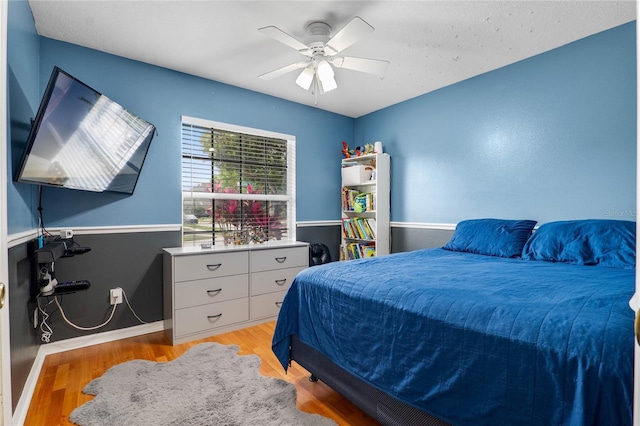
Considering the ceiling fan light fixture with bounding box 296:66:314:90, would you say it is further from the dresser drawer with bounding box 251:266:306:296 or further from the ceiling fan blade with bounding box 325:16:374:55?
the dresser drawer with bounding box 251:266:306:296

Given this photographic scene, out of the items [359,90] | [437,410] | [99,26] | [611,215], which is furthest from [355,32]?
[611,215]

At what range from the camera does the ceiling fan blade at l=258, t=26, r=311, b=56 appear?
1.93 metres

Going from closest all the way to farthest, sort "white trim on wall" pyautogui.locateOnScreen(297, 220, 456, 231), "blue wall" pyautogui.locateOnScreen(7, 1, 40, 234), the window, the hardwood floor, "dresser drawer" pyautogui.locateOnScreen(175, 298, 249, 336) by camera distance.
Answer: "blue wall" pyautogui.locateOnScreen(7, 1, 40, 234) → the hardwood floor → "dresser drawer" pyautogui.locateOnScreen(175, 298, 249, 336) → the window → "white trim on wall" pyautogui.locateOnScreen(297, 220, 456, 231)

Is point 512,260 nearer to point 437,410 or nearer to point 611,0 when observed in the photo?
point 437,410

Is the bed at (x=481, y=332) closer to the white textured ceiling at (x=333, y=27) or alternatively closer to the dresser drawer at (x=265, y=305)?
the dresser drawer at (x=265, y=305)

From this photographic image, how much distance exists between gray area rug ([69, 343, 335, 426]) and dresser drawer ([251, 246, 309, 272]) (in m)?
0.93

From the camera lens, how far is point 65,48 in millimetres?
2529

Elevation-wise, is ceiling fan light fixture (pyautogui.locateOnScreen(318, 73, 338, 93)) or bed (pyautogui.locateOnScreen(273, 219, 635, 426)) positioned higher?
ceiling fan light fixture (pyautogui.locateOnScreen(318, 73, 338, 93))

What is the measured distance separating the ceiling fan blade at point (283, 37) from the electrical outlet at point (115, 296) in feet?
7.66

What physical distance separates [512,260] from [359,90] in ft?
7.37

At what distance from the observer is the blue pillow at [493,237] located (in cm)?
254

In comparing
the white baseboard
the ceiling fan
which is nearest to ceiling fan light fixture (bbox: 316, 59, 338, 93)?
the ceiling fan

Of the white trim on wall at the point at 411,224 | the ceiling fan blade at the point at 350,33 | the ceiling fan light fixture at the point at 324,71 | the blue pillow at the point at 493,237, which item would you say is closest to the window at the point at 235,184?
the white trim on wall at the point at 411,224

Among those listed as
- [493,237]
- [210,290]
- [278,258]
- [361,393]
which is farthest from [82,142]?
[493,237]
